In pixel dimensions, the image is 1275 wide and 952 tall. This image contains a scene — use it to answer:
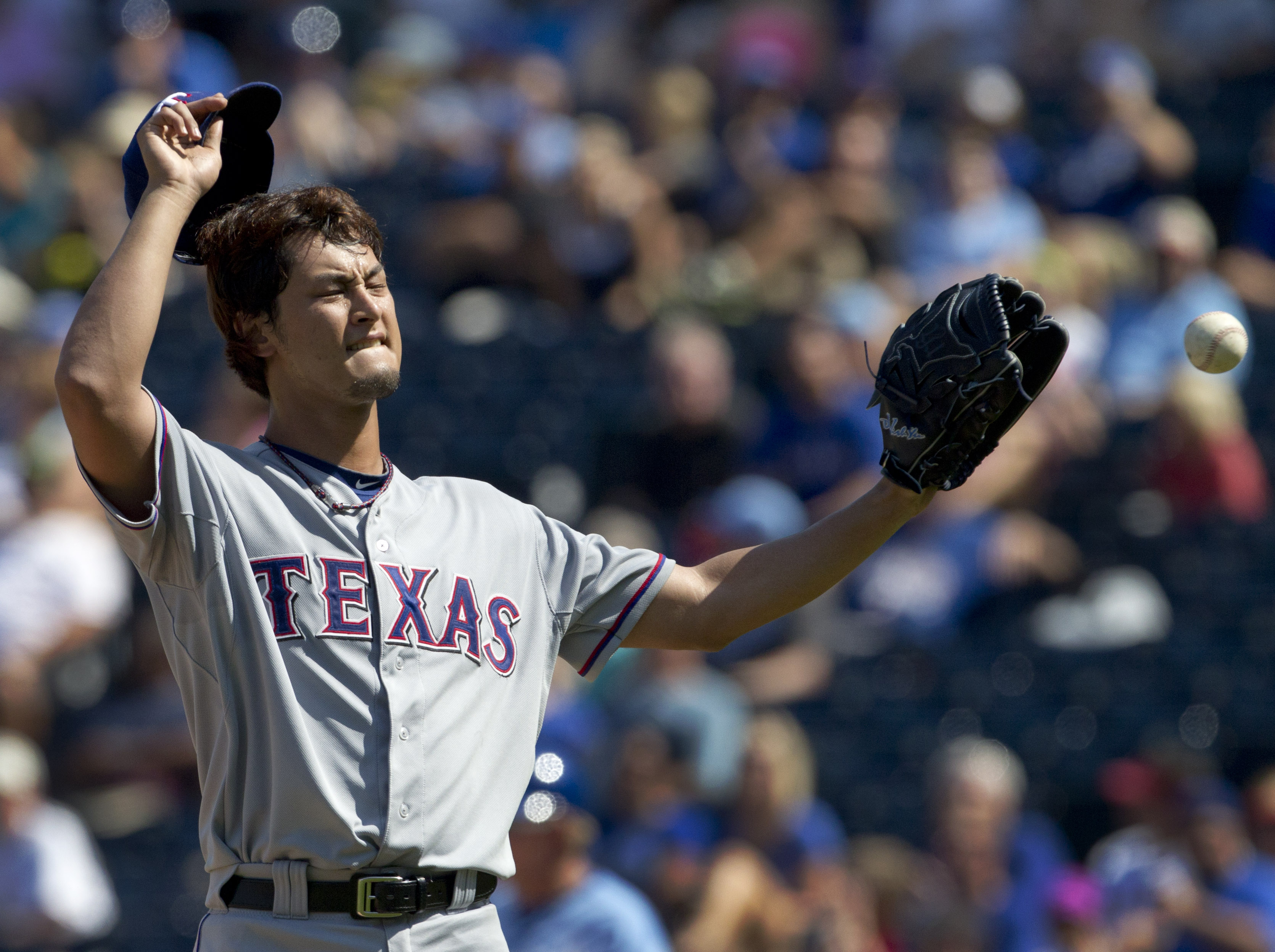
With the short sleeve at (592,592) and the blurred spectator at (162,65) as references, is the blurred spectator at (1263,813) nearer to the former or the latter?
the short sleeve at (592,592)

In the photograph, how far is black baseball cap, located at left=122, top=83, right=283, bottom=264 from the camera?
2561mm

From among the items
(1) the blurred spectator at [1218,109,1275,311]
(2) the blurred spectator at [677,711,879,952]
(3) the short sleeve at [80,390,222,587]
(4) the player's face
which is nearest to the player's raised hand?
(4) the player's face

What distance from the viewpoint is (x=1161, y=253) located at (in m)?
6.95

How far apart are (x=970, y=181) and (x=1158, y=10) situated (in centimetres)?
237

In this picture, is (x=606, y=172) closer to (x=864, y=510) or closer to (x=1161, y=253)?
(x=1161, y=253)

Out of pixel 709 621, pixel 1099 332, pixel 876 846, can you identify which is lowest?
pixel 876 846

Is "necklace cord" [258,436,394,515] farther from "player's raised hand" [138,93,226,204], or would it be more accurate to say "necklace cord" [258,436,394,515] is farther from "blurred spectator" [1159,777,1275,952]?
"blurred spectator" [1159,777,1275,952]

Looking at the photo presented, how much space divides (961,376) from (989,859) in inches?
124

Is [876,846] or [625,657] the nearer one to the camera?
[876,846]

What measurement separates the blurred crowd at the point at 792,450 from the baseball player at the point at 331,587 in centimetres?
215

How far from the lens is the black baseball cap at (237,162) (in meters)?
2.56

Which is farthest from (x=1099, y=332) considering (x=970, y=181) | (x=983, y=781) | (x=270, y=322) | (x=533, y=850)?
(x=270, y=322)

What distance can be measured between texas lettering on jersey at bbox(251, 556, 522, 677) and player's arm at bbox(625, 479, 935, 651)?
11.1 inches

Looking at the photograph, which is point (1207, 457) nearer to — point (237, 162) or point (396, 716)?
point (237, 162)
